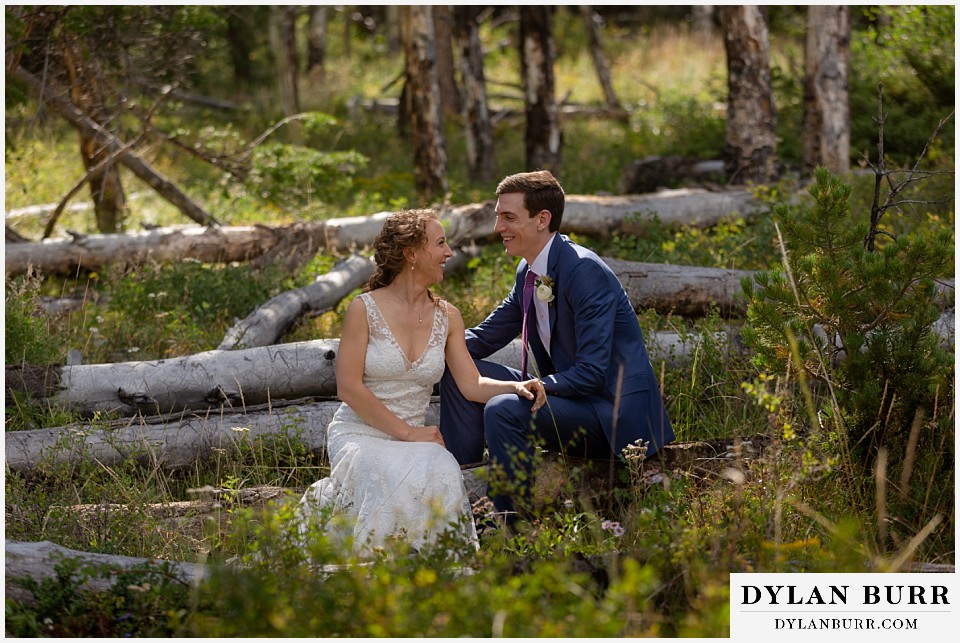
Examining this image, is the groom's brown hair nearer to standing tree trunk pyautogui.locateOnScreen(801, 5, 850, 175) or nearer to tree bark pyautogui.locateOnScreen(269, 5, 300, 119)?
standing tree trunk pyautogui.locateOnScreen(801, 5, 850, 175)

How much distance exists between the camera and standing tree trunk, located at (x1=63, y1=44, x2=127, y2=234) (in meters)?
9.95

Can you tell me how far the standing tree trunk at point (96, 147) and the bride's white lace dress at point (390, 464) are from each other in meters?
5.99

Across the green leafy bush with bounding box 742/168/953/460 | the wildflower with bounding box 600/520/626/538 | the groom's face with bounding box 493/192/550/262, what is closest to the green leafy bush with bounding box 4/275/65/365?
the groom's face with bounding box 493/192/550/262

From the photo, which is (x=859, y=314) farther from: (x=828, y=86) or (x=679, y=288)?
(x=828, y=86)

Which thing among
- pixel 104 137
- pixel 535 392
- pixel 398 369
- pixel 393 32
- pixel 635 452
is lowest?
pixel 635 452

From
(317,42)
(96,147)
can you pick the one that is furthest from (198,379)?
(317,42)

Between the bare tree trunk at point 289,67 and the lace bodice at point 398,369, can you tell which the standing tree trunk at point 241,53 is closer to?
the bare tree trunk at point 289,67

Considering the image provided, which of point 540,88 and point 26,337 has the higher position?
point 540,88

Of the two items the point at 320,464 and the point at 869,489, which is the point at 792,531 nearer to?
the point at 869,489

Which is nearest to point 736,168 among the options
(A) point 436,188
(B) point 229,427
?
(A) point 436,188

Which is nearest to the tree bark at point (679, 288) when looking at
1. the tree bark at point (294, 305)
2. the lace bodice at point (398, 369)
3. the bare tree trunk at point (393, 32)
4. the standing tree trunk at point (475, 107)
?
the tree bark at point (294, 305)

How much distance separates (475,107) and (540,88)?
1100 millimetres

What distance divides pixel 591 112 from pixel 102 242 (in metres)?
9.92

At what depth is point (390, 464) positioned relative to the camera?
14.6 feet
